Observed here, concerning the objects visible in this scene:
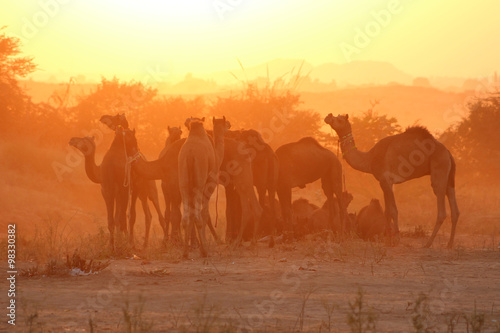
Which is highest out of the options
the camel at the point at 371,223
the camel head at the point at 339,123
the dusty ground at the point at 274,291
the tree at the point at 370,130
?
the tree at the point at 370,130

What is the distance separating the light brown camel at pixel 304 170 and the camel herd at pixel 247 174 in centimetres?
2

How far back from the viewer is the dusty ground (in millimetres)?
7633

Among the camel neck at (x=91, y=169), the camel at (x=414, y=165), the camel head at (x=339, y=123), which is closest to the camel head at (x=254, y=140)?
the camel head at (x=339, y=123)

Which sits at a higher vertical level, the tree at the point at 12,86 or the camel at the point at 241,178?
the tree at the point at 12,86

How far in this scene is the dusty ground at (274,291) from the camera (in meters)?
7.63

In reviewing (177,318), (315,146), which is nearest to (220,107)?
(315,146)

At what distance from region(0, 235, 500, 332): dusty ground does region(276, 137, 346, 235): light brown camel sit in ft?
7.35

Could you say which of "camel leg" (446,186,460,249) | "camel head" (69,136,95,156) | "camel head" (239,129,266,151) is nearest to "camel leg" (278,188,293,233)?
"camel head" (239,129,266,151)

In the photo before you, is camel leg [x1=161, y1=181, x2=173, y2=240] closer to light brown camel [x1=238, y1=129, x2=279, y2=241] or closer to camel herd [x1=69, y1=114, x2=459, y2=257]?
camel herd [x1=69, y1=114, x2=459, y2=257]

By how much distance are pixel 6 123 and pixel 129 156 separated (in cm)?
1895

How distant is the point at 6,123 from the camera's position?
3134 cm

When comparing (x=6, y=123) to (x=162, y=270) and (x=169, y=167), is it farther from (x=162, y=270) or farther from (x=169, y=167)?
(x=162, y=270)

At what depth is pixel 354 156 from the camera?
51.4 ft

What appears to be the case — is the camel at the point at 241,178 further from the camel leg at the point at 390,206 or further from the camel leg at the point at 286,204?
the camel leg at the point at 390,206
